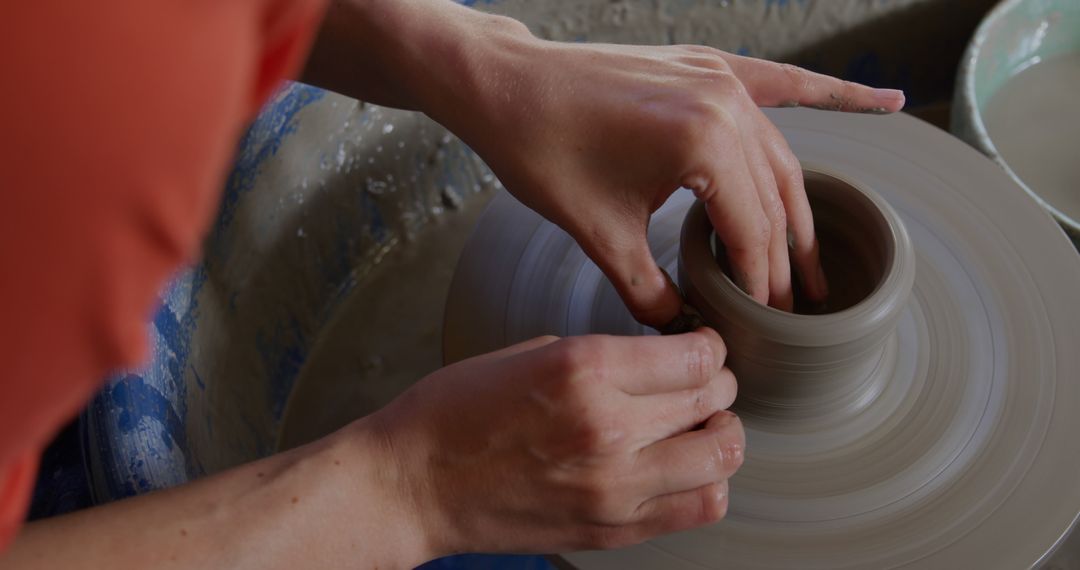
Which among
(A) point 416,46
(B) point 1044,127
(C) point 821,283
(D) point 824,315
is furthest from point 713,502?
(B) point 1044,127

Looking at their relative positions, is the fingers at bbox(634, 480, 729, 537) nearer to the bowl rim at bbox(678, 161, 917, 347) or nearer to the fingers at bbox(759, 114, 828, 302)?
the bowl rim at bbox(678, 161, 917, 347)

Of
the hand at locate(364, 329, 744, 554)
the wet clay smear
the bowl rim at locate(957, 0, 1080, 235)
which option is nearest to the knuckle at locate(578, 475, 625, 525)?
the hand at locate(364, 329, 744, 554)

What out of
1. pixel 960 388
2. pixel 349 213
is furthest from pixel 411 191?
pixel 960 388

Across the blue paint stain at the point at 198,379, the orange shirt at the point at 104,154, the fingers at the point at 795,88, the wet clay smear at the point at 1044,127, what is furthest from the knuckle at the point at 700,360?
the wet clay smear at the point at 1044,127

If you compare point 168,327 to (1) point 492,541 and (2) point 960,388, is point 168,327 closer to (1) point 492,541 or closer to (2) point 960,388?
(1) point 492,541

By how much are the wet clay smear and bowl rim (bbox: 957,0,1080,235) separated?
0.19ft

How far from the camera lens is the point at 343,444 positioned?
90 centimetres

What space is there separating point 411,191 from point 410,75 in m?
0.79

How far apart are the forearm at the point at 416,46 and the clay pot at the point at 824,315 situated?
30 cm

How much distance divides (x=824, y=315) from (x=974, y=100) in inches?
33.6

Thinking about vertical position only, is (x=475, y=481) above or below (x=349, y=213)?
above

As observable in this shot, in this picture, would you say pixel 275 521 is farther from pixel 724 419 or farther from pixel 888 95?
pixel 888 95

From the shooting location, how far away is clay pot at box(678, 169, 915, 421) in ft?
3.19

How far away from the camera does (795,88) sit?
1.11 metres
